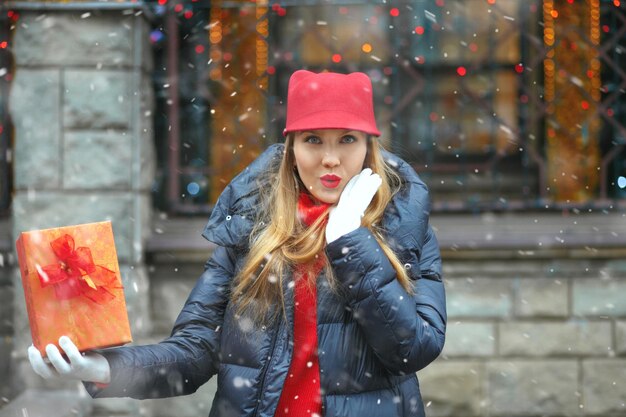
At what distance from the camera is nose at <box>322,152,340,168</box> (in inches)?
93.8

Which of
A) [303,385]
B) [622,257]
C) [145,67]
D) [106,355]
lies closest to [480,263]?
[622,257]

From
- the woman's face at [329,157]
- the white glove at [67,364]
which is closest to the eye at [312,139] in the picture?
the woman's face at [329,157]

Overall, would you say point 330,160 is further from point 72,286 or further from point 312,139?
point 72,286

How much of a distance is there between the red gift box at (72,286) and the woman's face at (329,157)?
63 cm

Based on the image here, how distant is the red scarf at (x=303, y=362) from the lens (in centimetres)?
Result: 236

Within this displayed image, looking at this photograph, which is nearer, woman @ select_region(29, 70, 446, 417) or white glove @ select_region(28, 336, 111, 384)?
white glove @ select_region(28, 336, 111, 384)

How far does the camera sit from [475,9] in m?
5.72

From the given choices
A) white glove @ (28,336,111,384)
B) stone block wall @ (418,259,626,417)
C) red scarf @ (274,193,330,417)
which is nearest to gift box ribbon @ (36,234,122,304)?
white glove @ (28,336,111,384)

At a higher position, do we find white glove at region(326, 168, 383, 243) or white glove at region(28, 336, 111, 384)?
white glove at region(326, 168, 383, 243)

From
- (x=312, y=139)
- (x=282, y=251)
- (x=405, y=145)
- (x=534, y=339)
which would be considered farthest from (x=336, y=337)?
(x=405, y=145)

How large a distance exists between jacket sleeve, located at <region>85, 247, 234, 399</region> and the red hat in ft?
1.73

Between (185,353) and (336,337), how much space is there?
0.49 metres

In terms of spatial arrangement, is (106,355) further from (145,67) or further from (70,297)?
(145,67)

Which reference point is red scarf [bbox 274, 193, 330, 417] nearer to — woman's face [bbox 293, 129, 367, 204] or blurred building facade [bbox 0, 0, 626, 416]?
woman's face [bbox 293, 129, 367, 204]
